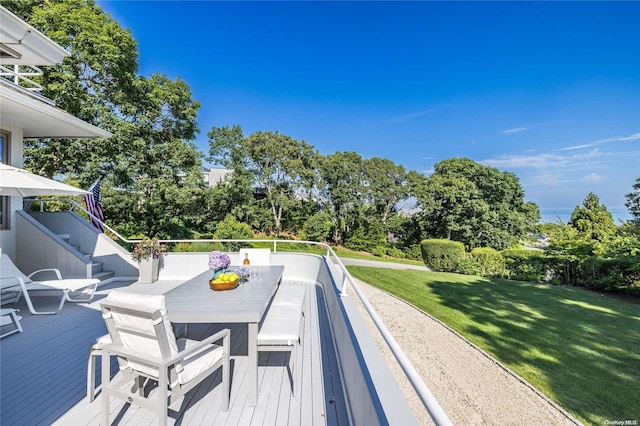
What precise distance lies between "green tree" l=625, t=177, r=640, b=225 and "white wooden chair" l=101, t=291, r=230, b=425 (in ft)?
49.4

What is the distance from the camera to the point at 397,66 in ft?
61.7

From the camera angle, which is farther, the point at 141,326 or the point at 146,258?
the point at 146,258

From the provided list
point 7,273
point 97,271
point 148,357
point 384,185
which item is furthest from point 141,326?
point 384,185

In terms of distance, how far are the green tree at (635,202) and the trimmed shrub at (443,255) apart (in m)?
6.17

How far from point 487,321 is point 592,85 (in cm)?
1791

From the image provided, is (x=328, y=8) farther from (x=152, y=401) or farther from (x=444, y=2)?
(x=152, y=401)

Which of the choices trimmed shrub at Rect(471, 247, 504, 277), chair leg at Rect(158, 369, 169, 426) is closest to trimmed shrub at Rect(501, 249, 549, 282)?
trimmed shrub at Rect(471, 247, 504, 277)

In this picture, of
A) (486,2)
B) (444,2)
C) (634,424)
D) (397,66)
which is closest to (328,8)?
(444,2)

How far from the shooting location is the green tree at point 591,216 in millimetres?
17756

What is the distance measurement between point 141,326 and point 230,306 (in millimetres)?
750

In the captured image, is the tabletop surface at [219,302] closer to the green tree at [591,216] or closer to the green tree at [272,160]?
the green tree at [272,160]

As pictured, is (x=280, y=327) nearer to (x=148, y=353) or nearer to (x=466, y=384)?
(x=148, y=353)

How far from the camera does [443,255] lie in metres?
14.6

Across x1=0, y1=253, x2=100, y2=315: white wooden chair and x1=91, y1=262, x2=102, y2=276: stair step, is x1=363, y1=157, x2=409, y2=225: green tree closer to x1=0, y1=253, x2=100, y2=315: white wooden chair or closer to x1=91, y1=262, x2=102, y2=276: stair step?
x1=91, y1=262, x2=102, y2=276: stair step
